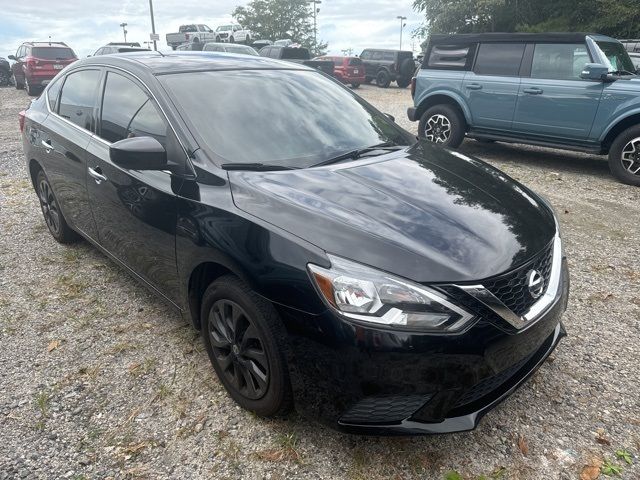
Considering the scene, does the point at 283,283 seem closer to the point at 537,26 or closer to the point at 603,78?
the point at 603,78

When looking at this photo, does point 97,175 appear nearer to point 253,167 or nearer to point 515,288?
point 253,167

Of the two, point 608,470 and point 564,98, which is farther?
point 564,98

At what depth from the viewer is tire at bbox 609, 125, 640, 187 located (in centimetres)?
629

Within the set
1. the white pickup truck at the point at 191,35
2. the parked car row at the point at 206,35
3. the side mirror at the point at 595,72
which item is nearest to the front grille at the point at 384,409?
the side mirror at the point at 595,72

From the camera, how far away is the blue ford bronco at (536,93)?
21.1 feet

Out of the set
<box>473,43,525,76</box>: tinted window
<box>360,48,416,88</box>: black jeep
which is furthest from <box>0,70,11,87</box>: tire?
<box>473,43,525,76</box>: tinted window

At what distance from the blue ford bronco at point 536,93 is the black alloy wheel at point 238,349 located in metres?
4.56

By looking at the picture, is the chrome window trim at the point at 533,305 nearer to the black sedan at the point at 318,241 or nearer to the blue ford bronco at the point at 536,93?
the black sedan at the point at 318,241

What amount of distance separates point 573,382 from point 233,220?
2021 millimetres

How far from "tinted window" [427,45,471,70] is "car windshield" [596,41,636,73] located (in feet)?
6.42

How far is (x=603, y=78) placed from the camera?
643 cm

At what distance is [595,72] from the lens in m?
6.42

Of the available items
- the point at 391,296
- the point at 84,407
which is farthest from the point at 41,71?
the point at 391,296

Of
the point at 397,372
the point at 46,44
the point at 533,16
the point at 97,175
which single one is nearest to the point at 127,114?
the point at 97,175
